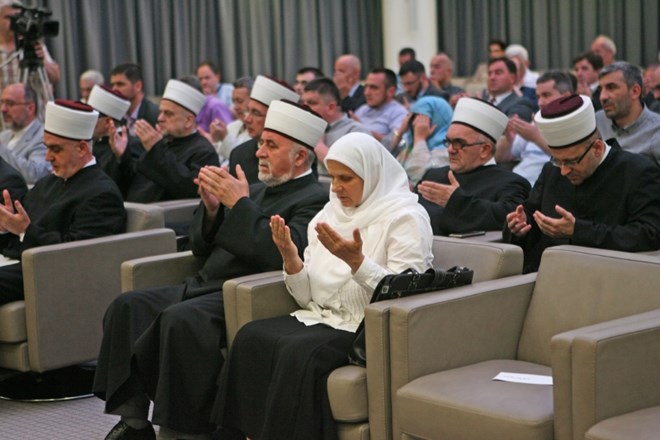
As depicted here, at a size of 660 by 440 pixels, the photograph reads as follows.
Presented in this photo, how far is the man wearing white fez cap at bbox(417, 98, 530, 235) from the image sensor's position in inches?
170

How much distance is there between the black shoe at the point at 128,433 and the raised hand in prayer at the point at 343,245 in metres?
1.06

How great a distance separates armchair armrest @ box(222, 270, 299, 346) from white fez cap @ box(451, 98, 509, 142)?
141cm

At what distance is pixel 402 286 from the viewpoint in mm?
3211

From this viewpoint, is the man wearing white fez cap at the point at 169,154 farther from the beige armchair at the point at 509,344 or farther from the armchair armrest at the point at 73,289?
the beige armchair at the point at 509,344

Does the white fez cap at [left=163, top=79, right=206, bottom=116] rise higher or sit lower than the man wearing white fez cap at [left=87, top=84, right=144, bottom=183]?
higher

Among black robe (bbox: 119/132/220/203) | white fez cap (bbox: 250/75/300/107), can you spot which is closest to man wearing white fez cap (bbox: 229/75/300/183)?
white fez cap (bbox: 250/75/300/107)

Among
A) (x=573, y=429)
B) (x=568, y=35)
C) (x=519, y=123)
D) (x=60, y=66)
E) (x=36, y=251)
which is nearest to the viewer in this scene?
(x=573, y=429)

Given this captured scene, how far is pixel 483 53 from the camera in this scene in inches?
475

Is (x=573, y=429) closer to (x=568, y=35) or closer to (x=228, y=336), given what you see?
(x=228, y=336)

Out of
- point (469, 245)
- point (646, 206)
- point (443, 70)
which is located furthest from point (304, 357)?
point (443, 70)

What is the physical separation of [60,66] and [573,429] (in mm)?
7984

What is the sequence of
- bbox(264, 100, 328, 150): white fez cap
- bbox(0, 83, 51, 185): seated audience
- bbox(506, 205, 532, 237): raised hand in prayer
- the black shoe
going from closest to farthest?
the black shoe → bbox(506, 205, 532, 237): raised hand in prayer → bbox(264, 100, 328, 150): white fez cap → bbox(0, 83, 51, 185): seated audience

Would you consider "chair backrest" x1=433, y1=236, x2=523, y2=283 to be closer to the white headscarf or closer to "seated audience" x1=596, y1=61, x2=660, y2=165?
the white headscarf

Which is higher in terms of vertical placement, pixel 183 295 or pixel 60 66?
pixel 60 66
